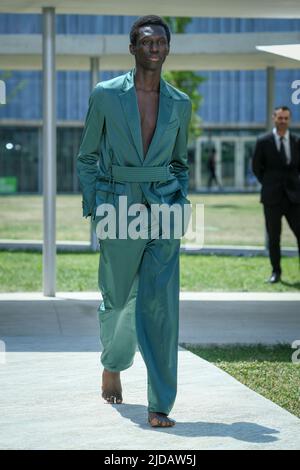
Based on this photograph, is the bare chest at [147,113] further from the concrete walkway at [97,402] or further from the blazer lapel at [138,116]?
the concrete walkway at [97,402]

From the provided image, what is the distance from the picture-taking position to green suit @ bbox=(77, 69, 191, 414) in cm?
604

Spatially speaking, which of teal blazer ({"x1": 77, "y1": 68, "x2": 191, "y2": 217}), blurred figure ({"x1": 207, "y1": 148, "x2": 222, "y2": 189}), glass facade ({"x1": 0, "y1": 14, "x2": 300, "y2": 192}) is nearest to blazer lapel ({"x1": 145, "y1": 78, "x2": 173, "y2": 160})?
teal blazer ({"x1": 77, "y1": 68, "x2": 191, "y2": 217})

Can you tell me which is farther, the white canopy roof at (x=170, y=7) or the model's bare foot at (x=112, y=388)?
the white canopy roof at (x=170, y=7)

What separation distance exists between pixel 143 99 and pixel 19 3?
5885 mm

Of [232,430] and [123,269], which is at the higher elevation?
[123,269]

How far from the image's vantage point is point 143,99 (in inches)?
243

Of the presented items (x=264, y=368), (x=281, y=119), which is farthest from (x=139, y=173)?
(x=281, y=119)

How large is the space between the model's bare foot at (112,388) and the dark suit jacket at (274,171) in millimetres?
7656

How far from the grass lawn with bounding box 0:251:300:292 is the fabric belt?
24.3 ft

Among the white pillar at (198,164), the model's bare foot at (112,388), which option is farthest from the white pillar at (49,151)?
the white pillar at (198,164)

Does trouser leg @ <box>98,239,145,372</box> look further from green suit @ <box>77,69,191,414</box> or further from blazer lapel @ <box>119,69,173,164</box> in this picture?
blazer lapel @ <box>119,69,173,164</box>

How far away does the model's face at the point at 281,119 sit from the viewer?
13758 mm
